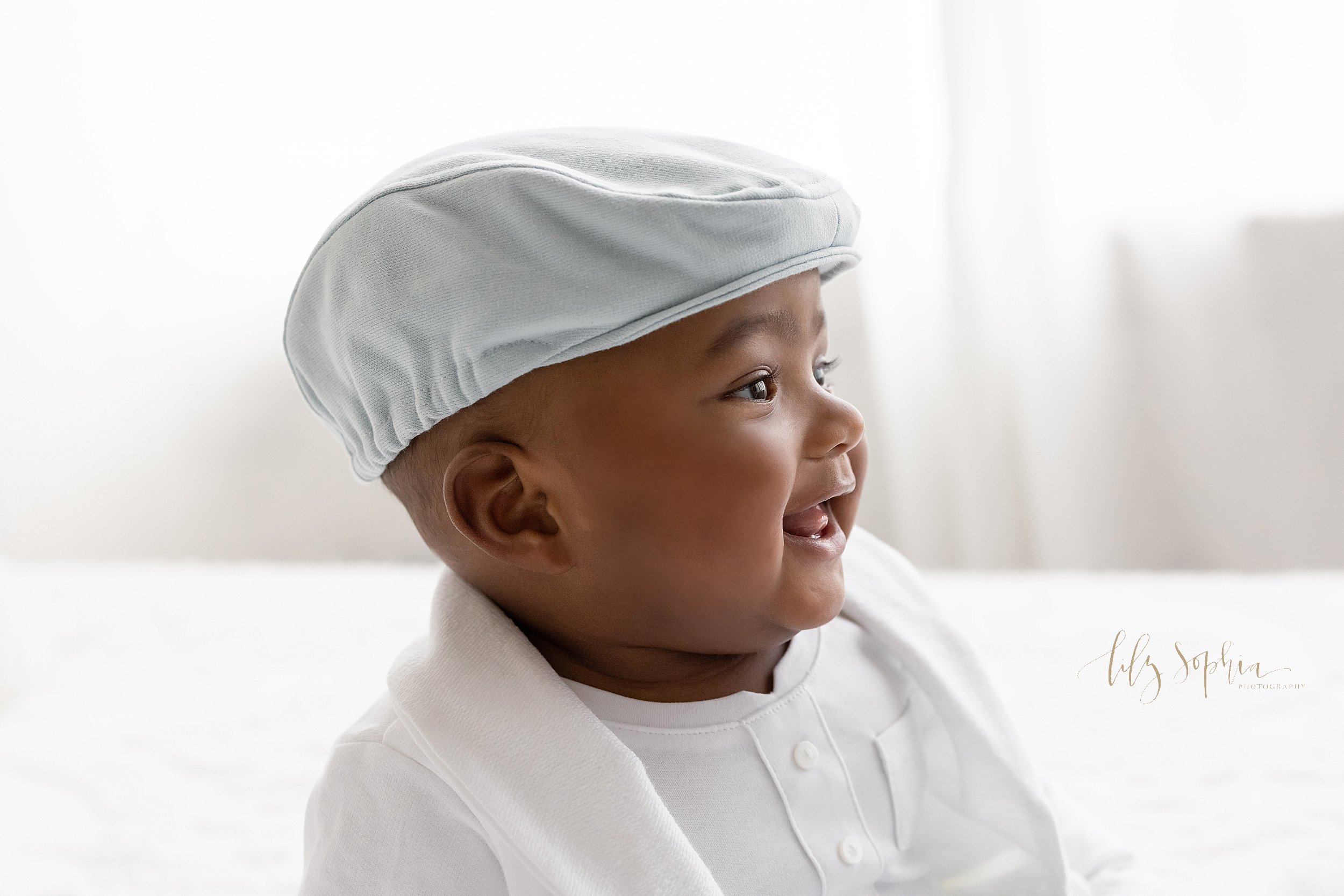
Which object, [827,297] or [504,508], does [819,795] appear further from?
[827,297]

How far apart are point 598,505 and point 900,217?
1.44m

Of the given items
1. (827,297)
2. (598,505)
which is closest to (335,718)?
(598,505)

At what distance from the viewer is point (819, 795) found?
83 cm

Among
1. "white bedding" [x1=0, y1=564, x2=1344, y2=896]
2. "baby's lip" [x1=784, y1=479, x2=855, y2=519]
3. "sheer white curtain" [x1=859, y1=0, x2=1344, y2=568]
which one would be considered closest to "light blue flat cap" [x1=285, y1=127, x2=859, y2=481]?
"baby's lip" [x1=784, y1=479, x2=855, y2=519]

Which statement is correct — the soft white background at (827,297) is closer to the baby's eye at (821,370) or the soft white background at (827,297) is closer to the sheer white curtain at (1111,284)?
the sheer white curtain at (1111,284)

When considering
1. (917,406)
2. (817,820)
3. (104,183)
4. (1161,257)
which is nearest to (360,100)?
(104,183)

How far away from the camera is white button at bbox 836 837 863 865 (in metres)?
0.81

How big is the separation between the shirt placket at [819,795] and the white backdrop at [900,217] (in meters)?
1.29

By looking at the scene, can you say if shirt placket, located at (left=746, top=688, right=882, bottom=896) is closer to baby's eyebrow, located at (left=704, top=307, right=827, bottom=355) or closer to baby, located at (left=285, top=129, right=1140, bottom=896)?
baby, located at (left=285, top=129, right=1140, bottom=896)

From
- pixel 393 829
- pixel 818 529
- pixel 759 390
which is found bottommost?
pixel 393 829

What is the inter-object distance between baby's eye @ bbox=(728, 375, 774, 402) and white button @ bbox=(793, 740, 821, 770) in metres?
0.25

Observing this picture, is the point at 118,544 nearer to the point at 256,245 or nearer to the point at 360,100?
the point at 256,245

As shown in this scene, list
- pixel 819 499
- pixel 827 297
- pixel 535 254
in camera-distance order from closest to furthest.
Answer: pixel 535 254 → pixel 819 499 → pixel 827 297

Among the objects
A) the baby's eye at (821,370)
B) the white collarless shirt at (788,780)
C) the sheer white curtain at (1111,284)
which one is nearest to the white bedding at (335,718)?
the white collarless shirt at (788,780)
